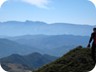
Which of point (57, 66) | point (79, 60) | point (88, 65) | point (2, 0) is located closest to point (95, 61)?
point (88, 65)

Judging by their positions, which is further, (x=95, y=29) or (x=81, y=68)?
(x=81, y=68)

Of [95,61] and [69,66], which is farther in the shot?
[69,66]

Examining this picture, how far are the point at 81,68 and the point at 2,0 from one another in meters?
4.59

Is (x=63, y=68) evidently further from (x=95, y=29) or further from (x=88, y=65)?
(x=95, y=29)

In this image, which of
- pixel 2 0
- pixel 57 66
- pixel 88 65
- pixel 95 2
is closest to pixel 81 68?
pixel 88 65

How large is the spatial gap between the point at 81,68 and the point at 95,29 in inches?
80.8

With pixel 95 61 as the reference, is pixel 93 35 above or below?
above

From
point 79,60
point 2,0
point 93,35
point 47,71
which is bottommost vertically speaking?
point 47,71

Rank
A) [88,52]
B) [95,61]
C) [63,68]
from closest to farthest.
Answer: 1. [95,61]
2. [63,68]
3. [88,52]

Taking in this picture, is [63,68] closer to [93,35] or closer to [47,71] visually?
[47,71]

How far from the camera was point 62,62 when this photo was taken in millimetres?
14016

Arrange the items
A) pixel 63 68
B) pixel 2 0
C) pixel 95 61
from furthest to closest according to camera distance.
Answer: pixel 63 68 < pixel 95 61 < pixel 2 0

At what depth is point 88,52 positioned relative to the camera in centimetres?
1387

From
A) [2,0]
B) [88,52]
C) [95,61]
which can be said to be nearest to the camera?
[2,0]
